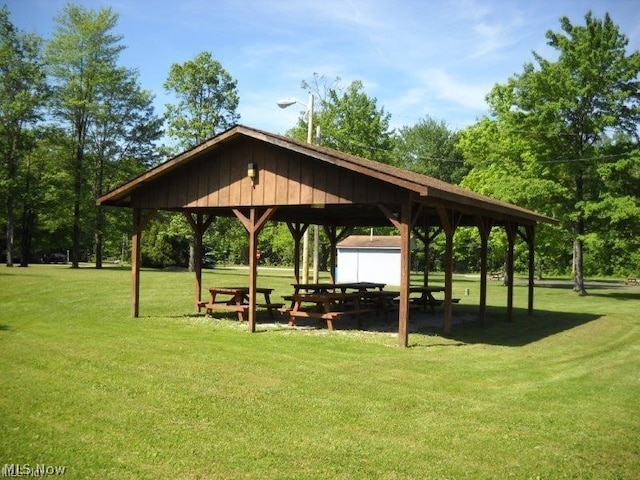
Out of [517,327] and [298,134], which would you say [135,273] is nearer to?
[517,327]

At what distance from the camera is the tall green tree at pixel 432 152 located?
55550 millimetres

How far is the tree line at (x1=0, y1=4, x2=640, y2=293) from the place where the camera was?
25.8m

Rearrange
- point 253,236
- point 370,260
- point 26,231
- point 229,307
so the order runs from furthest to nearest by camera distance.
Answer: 1. point 26,231
2. point 370,260
3. point 229,307
4. point 253,236

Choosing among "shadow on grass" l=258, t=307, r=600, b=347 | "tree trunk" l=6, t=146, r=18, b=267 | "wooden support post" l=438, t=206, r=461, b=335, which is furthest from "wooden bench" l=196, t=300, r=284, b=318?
"tree trunk" l=6, t=146, r=18, b=267

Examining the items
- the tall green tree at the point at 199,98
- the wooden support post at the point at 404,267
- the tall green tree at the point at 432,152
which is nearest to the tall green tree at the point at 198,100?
the tall green tree at the point at 199,98

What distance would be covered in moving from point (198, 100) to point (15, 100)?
37.5ft

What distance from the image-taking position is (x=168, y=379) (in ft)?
23.9

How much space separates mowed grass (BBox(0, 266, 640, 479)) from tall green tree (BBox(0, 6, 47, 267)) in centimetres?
2825

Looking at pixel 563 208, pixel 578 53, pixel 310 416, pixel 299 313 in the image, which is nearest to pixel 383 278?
pixel 563 208

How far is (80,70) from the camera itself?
38469 mm

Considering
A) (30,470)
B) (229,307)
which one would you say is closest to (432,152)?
(229,307)

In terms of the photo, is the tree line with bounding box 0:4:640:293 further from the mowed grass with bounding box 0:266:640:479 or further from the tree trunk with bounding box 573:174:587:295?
the mowed grass with bounding box 0:266:640:479

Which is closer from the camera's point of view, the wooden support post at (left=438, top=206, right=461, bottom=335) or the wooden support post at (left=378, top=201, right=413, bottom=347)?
the wooden support post at (left=378, top=201, right=413, bottom=347)

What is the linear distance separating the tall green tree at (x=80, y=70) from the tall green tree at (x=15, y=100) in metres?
1.11
